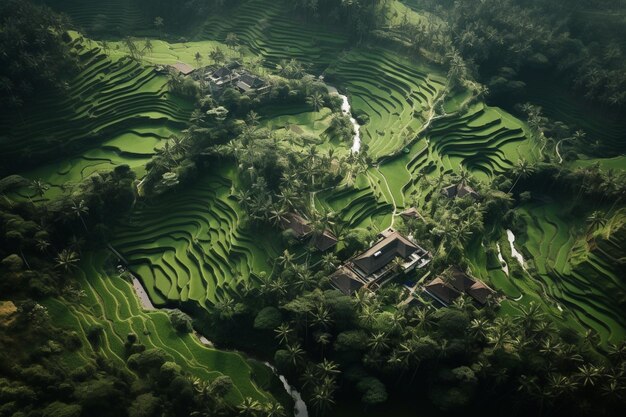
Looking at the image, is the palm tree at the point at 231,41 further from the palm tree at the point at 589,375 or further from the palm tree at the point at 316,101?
the palm tree at the point at 589,375

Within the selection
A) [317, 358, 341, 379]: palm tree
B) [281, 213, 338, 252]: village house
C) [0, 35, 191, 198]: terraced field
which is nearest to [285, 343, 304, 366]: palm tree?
[317, 358, 341, 379]: palm tree

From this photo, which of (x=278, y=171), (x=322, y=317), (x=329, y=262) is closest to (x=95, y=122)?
(x=278, y=171)

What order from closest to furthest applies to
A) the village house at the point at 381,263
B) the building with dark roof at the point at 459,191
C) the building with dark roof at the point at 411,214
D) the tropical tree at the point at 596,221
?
the village house at the point at 381,263 → the tropical tree at the point at 596,221 → the building with dark roof at the point at 411,214 → the building with dark roof at the point at 459,191

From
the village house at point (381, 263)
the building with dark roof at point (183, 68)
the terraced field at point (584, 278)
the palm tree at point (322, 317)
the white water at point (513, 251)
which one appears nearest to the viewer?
the palm tree at point (322, 317)

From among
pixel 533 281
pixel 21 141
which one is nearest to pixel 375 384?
pixel 533 281

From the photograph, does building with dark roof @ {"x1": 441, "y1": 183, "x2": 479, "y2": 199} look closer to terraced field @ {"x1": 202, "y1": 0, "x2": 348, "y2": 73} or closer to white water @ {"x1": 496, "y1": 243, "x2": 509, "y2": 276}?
white water @ {"x1": 496, "y1": 243, "x2": 509, "y2": 276}

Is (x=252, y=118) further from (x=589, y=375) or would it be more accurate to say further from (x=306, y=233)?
(x=589, y=375)

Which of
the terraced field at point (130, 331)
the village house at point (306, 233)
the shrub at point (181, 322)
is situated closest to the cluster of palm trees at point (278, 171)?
the village house at point (306, 233)
